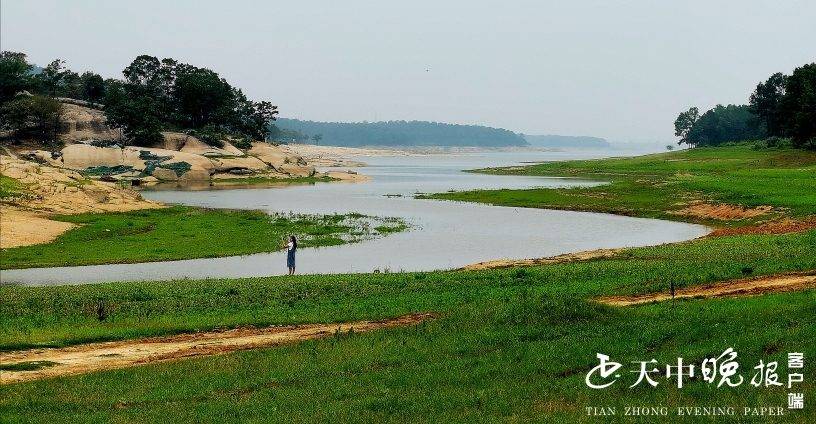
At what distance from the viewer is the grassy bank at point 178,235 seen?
46.6 metres

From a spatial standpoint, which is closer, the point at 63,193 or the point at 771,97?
the point at 63,193

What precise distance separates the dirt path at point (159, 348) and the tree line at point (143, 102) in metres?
116

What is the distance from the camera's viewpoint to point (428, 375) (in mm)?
16156

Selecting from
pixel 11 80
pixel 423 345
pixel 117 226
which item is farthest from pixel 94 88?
pixel 423 345

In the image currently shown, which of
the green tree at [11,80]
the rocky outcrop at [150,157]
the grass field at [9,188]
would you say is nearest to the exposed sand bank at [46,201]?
the grass field at [9,188]

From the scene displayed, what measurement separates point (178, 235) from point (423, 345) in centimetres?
4080

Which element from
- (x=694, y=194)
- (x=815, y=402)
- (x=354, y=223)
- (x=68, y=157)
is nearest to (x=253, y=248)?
(x=354, y=223)

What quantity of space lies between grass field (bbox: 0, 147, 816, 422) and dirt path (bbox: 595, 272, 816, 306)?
1.27 metres

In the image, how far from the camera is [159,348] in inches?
831

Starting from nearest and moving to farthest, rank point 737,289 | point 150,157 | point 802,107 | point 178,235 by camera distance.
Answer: point 737,289 < point 178,235 < point 802,107 < point 150,157

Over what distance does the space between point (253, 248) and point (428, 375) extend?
35943 mm

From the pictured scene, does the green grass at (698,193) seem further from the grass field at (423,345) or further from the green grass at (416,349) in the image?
the green grass at (416,349)

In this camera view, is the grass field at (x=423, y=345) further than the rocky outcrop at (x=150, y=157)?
No

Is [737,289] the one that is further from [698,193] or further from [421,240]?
[698,193]
